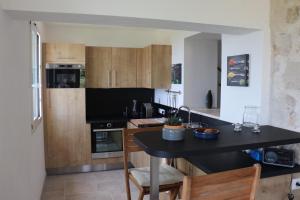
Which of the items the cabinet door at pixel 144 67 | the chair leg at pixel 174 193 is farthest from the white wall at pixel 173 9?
the cabinet door at pixel 144 67

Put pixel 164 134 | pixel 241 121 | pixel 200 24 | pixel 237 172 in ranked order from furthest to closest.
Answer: pixel 241 121 → pixel 200 24 → pixel 164 134 → pixel 237 172

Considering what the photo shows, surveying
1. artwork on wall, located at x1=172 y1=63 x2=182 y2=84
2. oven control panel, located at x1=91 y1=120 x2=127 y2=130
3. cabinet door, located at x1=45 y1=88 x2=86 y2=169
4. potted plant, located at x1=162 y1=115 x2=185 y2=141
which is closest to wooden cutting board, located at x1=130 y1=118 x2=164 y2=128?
oven control panel, located at x1=91 y1=120 x2=127 y2=130

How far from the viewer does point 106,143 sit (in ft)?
14.9

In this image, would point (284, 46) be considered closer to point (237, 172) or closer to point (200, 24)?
point (200, 24)

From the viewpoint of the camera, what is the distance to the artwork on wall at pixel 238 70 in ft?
8.56

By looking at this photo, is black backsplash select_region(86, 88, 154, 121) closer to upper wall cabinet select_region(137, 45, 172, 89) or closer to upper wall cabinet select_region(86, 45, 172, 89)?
upper wall cabinet select_region(86, 45, 172, 89)

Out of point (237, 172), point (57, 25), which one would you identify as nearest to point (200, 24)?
point (237, 172)

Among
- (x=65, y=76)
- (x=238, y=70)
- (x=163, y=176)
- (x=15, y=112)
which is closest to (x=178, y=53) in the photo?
(x=238, y=70)

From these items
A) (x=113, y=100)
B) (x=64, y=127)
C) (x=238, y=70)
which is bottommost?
(x=64, y=127)

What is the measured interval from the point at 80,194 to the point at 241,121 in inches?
92.7

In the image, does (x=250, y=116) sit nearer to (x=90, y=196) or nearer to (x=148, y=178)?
(x=148, y=178)

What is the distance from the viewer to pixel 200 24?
88.2 inches

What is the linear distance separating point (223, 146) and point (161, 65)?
111 inches

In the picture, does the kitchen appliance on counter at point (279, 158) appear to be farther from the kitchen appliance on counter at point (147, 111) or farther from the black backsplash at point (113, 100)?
the black backsplash at point (113, 100)
